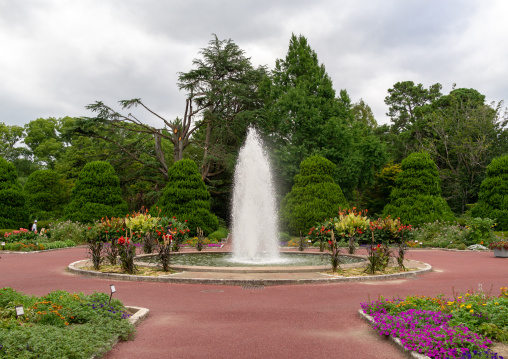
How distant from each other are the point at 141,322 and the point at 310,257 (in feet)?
31.6

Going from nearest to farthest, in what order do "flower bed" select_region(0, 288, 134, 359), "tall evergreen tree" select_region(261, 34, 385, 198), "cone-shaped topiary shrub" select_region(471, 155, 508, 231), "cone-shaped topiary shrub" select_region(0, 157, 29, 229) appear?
"flower bed" select_region(0, 288, 134, 359) → "cone-shaped topiary shrub" select_region(471, 155, 508, 231) → "cone-shaped topiary shrub" select_region(0, 157, 29, 229) → "tall evergreen tree" select_region(261, 34, 385, 198)

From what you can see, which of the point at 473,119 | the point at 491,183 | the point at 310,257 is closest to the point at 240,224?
the point at 310,257

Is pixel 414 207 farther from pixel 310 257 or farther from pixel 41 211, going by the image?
pixel 41 211

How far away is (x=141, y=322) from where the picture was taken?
6496 mm

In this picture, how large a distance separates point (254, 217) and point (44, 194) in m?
24.2

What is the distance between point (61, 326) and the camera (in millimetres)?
5488

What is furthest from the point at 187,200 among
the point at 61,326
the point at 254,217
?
the point at 61,326

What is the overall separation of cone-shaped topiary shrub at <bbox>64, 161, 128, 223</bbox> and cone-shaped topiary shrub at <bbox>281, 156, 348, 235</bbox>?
11082mm

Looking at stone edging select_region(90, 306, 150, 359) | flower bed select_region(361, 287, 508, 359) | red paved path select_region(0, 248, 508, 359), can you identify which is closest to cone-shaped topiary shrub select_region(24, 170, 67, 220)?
red paved path select_region(0, 248, 508, 359)

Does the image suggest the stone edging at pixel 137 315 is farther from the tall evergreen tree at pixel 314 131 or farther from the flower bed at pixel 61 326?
the tall evergreen tree at pixel 314 131

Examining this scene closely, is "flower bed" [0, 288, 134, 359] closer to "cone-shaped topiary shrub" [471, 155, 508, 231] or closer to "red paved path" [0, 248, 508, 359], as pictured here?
"red paved path" [0, 248, 508, 359]

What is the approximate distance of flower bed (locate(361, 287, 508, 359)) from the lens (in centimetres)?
468

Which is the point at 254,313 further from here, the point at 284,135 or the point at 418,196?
the point at 284,135

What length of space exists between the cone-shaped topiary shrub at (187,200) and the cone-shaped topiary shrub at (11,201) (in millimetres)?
9159
